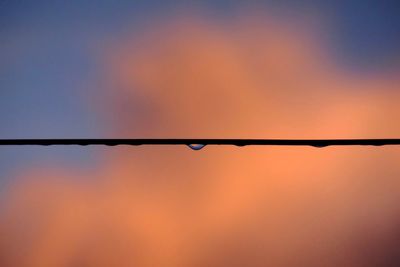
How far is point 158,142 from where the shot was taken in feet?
7.73

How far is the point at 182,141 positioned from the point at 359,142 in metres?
1.09

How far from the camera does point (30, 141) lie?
236 cm

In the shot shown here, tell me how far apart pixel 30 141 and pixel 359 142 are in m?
2.03

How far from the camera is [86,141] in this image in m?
2.30

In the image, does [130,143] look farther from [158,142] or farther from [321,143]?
[321,143]

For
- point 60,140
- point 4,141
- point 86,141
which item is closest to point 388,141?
point 86,141

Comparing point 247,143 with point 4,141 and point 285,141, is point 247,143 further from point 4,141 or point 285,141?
point 4,141

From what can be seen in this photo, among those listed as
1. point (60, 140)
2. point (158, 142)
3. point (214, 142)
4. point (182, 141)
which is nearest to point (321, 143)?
point (214, 142)

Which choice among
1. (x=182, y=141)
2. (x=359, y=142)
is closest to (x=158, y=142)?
(x=182, y=141)

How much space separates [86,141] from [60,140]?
0.16m

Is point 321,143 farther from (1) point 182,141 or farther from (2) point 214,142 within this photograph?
(1) point 182,141

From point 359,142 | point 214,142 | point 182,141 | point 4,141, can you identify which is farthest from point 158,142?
point 359,142

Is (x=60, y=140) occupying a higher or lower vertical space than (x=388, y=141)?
lower

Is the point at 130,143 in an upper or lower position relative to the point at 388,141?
lower
